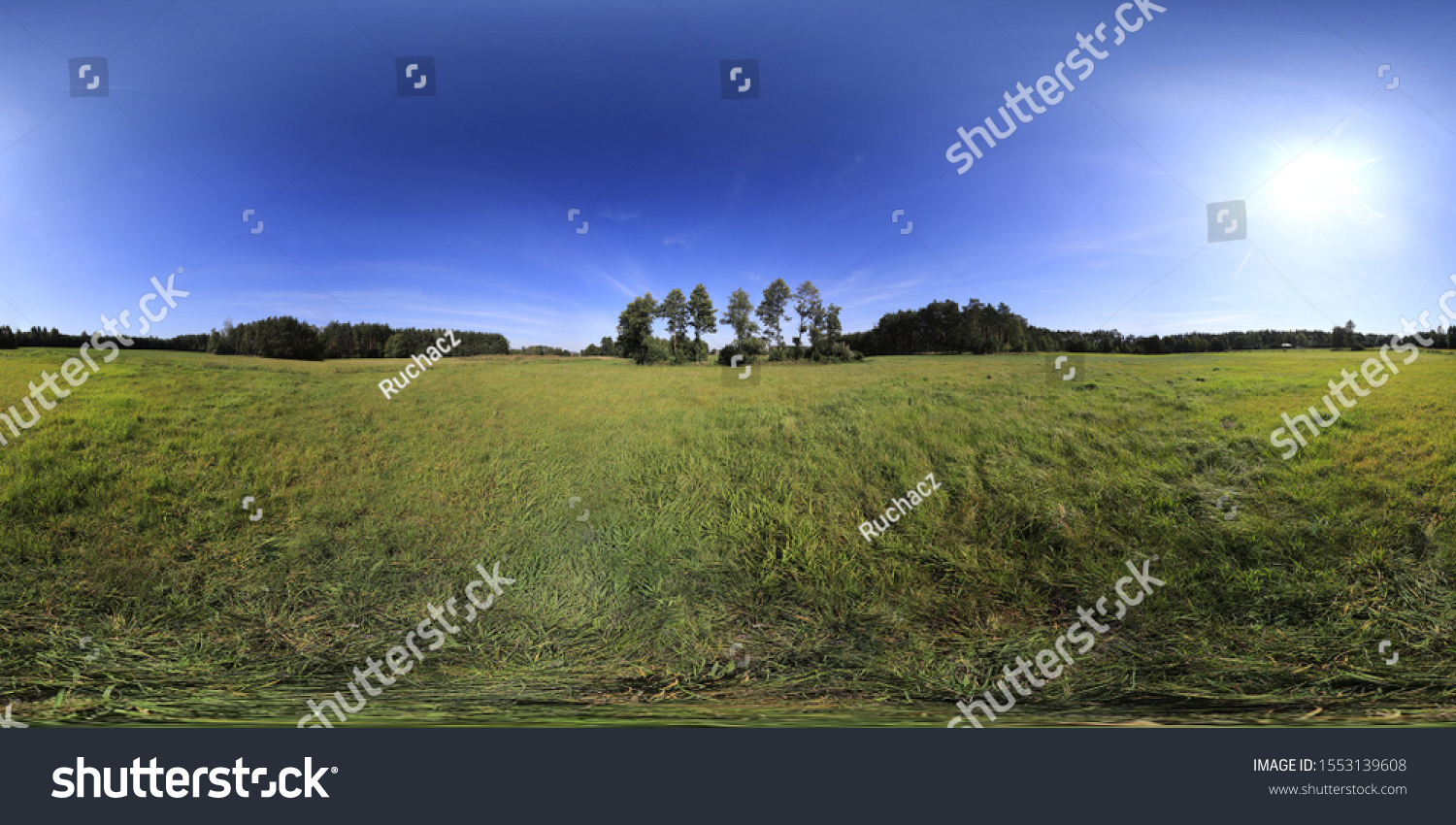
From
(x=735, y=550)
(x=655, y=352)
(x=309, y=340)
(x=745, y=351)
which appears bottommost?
(x=735, y=550)

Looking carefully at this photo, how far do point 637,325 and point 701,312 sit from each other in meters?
0.85

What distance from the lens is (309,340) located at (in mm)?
4434

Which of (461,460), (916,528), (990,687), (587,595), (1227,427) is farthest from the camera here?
(461,460)

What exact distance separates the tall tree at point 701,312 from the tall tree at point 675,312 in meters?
0.08

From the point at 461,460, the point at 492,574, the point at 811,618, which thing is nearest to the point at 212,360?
the point at 461,460

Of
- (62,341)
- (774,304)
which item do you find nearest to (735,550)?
(774,304)

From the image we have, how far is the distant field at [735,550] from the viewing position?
2074mm

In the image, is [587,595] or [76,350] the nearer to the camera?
[587,595]

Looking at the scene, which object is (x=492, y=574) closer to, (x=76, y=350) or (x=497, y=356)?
(x=497, y=356)

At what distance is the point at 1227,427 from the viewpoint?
350cm

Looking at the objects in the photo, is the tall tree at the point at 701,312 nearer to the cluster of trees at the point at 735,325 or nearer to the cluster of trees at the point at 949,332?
the cluster of trees at the point at 735,325

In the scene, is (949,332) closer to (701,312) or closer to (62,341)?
(701,312)

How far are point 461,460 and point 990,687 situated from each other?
4322 mm

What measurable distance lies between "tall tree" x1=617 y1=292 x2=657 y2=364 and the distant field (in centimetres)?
131
